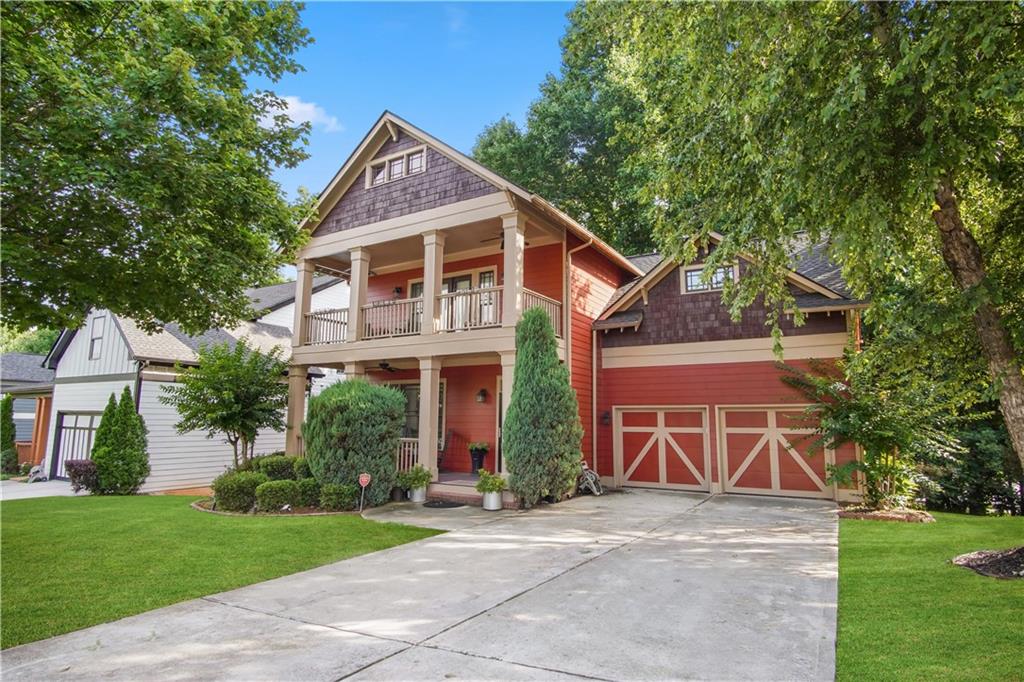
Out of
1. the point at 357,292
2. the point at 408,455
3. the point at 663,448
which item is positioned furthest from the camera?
the point at 357,292

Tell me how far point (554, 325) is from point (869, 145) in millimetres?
7596

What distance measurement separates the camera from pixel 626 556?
6.58 m

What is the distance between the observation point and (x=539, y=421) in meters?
10.2

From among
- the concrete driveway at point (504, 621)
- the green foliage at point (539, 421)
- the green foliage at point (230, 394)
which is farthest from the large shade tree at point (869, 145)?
the green foliage at point (230, 394)

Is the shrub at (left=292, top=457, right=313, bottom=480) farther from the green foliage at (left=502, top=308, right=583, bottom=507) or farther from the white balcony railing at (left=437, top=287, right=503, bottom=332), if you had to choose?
the green foliage at (left=502, top=308, right=583, bottom=507)

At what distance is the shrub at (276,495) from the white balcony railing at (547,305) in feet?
18.9

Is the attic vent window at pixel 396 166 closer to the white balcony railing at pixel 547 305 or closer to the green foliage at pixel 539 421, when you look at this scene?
the white balcony railing at pixel 547 305

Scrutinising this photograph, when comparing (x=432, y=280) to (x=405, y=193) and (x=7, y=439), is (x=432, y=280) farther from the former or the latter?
(x=7, y=439)

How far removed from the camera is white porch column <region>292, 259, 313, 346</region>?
13.9 meters

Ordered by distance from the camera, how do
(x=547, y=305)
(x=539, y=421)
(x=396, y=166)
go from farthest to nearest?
1. (x=396, y=166)
2. (x=547, y=305)
3. (x=539, y=421)

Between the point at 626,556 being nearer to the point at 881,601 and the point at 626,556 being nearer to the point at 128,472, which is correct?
the point at 881,601

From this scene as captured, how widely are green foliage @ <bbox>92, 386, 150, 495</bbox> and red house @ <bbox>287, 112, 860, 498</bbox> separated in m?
4.25

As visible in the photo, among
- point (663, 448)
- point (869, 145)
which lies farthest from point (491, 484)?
point (869, 145)

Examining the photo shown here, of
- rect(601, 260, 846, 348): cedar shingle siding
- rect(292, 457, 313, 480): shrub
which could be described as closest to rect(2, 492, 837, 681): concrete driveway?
rect(292, 457, 313, 480): shrub
